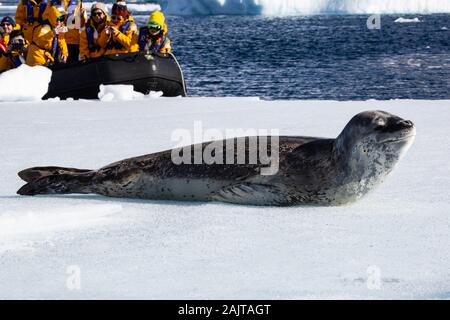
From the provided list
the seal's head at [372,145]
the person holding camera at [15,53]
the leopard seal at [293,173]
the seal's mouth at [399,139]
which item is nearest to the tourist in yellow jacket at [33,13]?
the person holding camera at [15,53]

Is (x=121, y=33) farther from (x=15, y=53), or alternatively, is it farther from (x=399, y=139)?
(x=399, y=139)

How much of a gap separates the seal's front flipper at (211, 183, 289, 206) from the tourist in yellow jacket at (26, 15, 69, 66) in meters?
8.30

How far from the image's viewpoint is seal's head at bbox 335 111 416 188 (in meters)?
4.22

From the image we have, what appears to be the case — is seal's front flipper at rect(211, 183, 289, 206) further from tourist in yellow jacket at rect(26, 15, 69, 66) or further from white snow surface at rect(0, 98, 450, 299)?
tourist in yellow jacket at rect(26, 15, 69, 66)

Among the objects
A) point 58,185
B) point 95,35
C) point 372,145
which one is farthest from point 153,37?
point 372,145

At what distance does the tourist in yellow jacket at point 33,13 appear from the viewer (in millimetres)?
12695

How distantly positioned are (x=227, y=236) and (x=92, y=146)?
3419 mm

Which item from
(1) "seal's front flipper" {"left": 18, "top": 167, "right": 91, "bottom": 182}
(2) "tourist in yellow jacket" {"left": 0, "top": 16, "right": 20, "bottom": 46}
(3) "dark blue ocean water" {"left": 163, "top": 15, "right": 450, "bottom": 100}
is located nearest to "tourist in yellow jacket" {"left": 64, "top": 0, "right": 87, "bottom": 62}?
(2) "tourist in yellow jacket" {"left": 0, "top": 16, "right": 20, "bottom": 46}

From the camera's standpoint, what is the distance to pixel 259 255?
3.50 meters

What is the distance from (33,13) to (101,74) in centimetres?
170

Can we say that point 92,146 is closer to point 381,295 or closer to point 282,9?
point 381,295

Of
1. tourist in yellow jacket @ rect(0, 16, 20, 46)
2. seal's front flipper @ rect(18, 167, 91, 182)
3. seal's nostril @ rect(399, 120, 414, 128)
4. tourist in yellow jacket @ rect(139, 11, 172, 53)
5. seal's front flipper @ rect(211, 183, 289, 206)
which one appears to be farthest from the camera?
tourist in yellow jacket @ rect(139, 11, 172, 53)

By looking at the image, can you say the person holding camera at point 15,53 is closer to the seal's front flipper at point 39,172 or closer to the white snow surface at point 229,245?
the white snow surface at point 229,245

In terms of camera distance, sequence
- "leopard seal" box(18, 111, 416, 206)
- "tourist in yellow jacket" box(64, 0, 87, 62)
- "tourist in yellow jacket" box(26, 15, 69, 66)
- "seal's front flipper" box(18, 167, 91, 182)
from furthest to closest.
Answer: "tourist in yellow jacket" box(64, 0, 87, 62)
"tourist in yellow jacket" box(26, 15, 69, 66)
"seal's front flipper" box(18, 167, 91, 182)
"leopard seal" box(18, 111, 416, 206)
